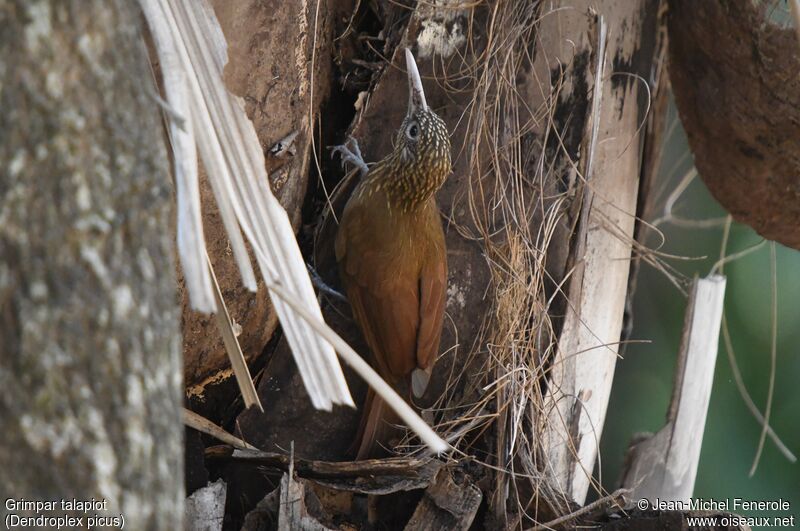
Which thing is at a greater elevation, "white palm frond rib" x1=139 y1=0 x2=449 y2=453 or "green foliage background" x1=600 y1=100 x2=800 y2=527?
"white palm frond rib" x1=139 y1=0 x2=449 y2=453

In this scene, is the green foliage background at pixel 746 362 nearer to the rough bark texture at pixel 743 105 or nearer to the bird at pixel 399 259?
the rough bark texture at pixel 743 105

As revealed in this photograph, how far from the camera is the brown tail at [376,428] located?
2.72 meters

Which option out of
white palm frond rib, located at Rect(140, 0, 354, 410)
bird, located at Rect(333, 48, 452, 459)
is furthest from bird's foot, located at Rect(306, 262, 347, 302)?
white palm frond rib, located at Rect(140, 0, 354, 410)

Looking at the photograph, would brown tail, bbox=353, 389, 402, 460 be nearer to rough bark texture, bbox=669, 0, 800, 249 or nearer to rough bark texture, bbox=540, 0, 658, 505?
rough bark texture, bbox=540, 0, 658, 505

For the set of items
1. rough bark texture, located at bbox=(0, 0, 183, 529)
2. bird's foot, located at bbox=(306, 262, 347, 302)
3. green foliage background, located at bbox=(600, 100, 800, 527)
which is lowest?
green foliage background, located at bbox=(600, 100, 800, 527)

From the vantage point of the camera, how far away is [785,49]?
297 cm

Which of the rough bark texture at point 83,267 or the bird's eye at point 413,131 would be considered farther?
the bird's eye at point 413,131

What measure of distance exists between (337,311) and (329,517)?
2.59 feet

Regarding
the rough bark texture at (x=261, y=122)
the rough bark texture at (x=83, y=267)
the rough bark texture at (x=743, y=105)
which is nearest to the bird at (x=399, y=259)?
the rough bark texture at (x=261, y=122)

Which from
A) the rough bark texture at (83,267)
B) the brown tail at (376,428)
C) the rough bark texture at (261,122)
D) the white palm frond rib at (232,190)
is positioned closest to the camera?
the rough bark texture at (83,267)

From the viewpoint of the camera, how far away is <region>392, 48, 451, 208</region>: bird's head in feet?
9.17

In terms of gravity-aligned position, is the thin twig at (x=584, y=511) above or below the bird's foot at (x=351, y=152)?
below

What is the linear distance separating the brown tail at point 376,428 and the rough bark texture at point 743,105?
1.67 metres

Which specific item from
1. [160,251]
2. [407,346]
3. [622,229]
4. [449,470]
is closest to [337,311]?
[407,346]
